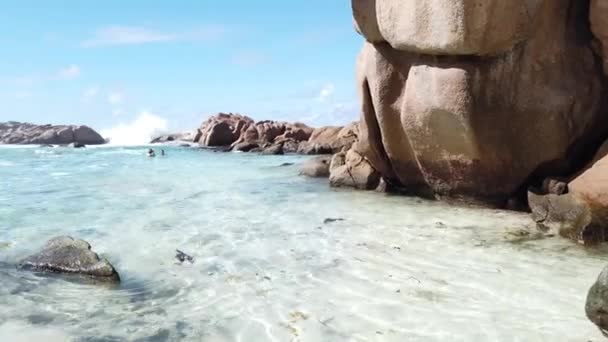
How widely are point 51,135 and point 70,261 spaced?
56.1 meters

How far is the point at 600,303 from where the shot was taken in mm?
4059

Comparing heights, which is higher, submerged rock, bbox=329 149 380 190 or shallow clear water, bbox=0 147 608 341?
submerged rock, bbox=329 149 380 190

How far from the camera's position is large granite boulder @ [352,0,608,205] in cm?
838

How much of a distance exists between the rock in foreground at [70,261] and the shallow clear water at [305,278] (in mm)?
199

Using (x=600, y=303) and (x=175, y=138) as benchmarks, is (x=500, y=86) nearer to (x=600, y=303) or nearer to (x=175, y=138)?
(x=600, y=303)

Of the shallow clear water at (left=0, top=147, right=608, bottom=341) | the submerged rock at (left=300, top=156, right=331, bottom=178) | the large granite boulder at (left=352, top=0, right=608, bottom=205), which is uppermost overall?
the large granite boulder at (left=352, top=0, right=608, bottom=205)

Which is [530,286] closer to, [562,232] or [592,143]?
[562,232]

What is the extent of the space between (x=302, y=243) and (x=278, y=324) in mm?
2941

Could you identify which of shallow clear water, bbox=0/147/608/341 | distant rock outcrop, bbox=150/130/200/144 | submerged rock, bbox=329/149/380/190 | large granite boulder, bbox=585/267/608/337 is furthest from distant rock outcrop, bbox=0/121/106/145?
large granite boulder, bbox=585/267/608/337

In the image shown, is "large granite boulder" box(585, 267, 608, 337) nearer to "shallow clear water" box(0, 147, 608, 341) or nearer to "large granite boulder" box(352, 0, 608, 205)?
"shallow clear water" box(0, 147, 608, 341)

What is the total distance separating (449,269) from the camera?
20.5 feet

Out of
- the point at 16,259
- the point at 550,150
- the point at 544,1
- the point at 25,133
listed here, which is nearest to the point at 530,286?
the point at 550,150

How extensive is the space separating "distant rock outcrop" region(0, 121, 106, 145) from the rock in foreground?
5187 cm

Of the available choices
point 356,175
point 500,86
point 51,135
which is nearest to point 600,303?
point 500,86
